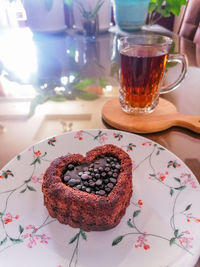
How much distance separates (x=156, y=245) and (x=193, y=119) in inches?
21.1

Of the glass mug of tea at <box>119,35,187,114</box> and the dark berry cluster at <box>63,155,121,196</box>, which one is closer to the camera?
the dark berry cluster at <box>63,155,121,196</box>

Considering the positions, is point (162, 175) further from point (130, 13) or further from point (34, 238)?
point (130, 13)

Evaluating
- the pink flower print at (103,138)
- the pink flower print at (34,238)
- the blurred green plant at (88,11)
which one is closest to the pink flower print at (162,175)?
the pink flower print at (103,138)

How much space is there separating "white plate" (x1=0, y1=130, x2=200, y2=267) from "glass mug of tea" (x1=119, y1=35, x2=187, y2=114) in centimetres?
31

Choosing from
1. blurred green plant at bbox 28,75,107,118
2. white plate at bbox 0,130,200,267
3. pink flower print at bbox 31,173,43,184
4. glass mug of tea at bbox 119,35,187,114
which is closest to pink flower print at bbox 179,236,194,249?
white plate at bbox 0,130,200,267

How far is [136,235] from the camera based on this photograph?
0.54 metres

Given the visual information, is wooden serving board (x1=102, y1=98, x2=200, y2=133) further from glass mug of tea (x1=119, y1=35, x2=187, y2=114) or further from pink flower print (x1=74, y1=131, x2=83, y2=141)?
pink flower print (x1=74, y1=131, x2=83, y2=141)

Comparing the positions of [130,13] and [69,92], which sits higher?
[130,13]

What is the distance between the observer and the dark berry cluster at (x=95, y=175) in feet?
1.96

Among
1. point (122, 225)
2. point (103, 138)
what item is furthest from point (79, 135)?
point (122, 225)

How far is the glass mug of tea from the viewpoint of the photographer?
924 millimetres

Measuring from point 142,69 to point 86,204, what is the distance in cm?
60

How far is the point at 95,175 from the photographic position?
2.02ft

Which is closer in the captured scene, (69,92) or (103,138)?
(103,138)
